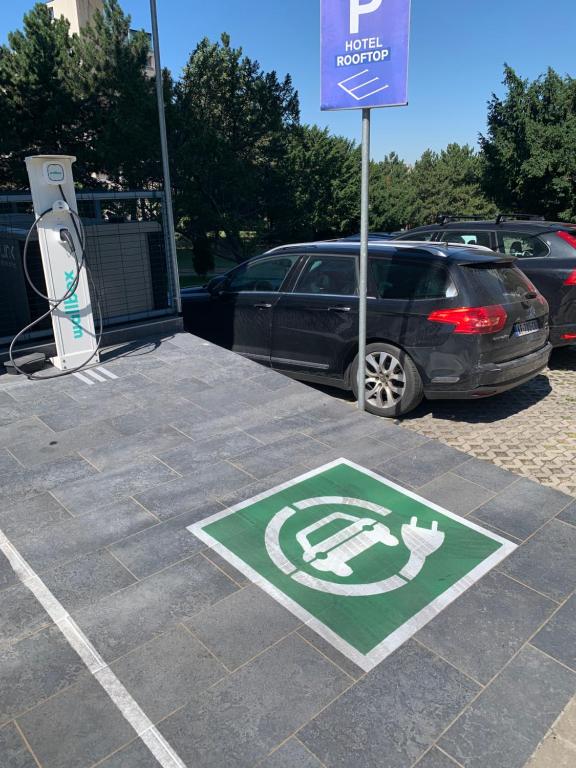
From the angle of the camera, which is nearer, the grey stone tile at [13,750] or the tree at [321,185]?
the grey stone tile at [13,750]

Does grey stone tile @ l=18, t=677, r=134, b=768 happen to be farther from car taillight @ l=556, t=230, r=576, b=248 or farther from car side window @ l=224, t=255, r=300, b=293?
car taillight @ l=556, t=230, r=576, b=248

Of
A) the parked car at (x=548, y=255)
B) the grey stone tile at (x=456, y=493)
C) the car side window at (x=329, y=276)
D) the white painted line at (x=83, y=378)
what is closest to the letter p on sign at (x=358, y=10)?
the car side window at (x=329, y=276)

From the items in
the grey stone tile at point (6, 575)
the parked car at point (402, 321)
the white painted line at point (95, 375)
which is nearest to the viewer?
the grey stone tile at point (6, 575)

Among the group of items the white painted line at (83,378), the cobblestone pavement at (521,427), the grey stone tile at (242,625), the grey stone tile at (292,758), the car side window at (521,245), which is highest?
the car side window at (521,245)

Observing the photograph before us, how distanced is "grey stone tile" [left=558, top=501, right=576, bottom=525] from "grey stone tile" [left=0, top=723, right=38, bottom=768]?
11.6 feet

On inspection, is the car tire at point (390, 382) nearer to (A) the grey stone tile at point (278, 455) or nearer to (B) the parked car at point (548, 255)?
(A) the grey stone tile at point (278, 455)

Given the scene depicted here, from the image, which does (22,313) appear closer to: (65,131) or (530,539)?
(530,539)

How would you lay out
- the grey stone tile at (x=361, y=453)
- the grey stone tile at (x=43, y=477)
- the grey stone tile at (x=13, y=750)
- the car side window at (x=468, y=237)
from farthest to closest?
the car side window at (x=468, y=237), the grey stone tile at (x=361, y=453), the grey stone tile at (x=43, y=477), the grey stone tile at (x=13, y=750)

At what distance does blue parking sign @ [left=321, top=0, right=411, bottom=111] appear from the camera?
4953 mm

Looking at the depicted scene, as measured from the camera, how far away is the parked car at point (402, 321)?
5629 millimetres

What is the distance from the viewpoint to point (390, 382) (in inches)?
240

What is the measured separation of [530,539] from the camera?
12.3 ft

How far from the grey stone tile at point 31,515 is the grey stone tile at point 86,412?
123cm

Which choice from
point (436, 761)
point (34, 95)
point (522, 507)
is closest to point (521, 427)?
point (522, 507)
